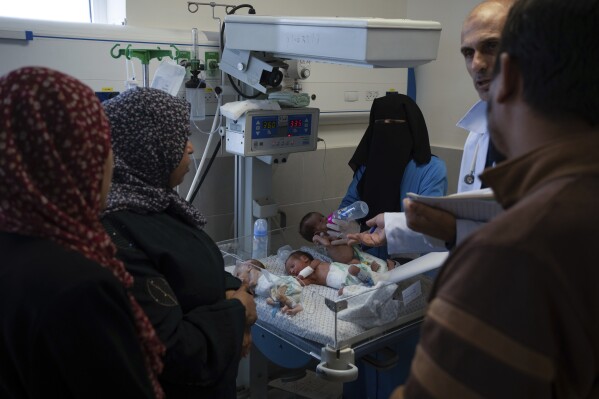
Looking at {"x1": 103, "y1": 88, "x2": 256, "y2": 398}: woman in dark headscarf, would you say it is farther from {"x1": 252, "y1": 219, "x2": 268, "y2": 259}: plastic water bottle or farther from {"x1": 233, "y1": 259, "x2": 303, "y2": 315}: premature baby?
{"x1": 252, "y1": 219, "x2": 268, "y2": 259}: plastic water bottle

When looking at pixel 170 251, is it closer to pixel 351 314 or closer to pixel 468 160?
pixel 351 314

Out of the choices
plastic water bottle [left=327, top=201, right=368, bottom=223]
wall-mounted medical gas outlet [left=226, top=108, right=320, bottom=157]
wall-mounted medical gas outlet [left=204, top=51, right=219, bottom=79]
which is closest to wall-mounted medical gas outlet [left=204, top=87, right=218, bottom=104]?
wall-mounted medical gas outlet [left=204, top=51, right=219, bottom=79]

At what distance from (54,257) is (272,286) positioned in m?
1.28

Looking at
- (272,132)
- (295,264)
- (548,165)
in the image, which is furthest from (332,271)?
(548,165)

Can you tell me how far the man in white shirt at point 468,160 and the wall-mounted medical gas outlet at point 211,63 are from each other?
1.13m

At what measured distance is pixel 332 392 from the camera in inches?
120

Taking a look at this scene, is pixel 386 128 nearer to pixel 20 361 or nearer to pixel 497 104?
pixel 497 104

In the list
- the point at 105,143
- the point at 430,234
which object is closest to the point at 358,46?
the point at 430,234

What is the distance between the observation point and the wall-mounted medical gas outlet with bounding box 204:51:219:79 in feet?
8.95

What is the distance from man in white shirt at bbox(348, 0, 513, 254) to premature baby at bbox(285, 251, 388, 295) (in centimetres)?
17

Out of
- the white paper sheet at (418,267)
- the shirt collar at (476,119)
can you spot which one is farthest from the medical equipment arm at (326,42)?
the white paper sheet at (418,267)

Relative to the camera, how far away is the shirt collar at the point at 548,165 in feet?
2.39

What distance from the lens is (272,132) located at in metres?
2.46

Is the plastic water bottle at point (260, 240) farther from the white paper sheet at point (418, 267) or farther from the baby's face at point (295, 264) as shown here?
the white paper sheet at point (418, 267)
